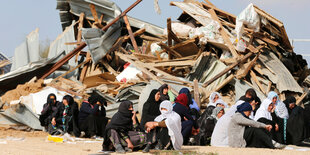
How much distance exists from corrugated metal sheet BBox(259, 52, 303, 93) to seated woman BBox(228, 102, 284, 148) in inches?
170

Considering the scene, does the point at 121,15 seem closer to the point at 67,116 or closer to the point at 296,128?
the point at 67,116

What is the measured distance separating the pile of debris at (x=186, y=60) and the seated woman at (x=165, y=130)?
3894mm

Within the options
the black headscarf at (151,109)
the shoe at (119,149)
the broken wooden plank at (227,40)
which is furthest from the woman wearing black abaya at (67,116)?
the broken wooden plank at (227,40)

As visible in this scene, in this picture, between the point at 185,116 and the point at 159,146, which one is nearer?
the point at 159,146

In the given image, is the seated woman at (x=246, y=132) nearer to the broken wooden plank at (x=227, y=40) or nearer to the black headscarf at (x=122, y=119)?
the black headscarf at (x=122, y=119)

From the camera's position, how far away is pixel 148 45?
1559 centimetres

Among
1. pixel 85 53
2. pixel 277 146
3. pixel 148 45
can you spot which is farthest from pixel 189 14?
pixel 277 146

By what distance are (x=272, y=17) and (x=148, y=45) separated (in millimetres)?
4101

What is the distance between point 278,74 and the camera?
12719 mm

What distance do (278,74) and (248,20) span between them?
166 centimetres

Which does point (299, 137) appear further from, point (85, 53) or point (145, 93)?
point (85, 53)

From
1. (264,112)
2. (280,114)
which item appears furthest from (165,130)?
(280,114)

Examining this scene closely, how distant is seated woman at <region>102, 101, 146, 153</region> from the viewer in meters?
7.65

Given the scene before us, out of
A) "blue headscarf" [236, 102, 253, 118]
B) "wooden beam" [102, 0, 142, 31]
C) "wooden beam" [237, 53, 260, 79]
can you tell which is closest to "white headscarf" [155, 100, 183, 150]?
"blue headscarf" [236, 102, 253, 118]
